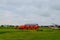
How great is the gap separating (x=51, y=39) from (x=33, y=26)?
22765 mm

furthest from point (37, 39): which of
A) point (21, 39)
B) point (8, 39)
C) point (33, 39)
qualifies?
point (8, 39)

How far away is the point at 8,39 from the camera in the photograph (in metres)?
20.1

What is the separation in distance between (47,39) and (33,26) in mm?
22724

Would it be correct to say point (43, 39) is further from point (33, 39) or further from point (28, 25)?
point (28, 25)

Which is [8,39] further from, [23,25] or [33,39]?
[23,25]

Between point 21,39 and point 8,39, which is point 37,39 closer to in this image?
point 21,39

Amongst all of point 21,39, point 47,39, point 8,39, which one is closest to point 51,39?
point 47,39

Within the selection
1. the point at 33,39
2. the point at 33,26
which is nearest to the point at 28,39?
the point at 33,39

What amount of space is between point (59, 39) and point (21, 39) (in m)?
4.22

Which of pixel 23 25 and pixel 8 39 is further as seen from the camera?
pixel 23 25

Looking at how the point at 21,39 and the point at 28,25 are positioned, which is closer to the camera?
the point at 21,39

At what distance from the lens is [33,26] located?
4303 cm

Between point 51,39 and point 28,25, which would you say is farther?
point 28,25

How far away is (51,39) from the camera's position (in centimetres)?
2033
